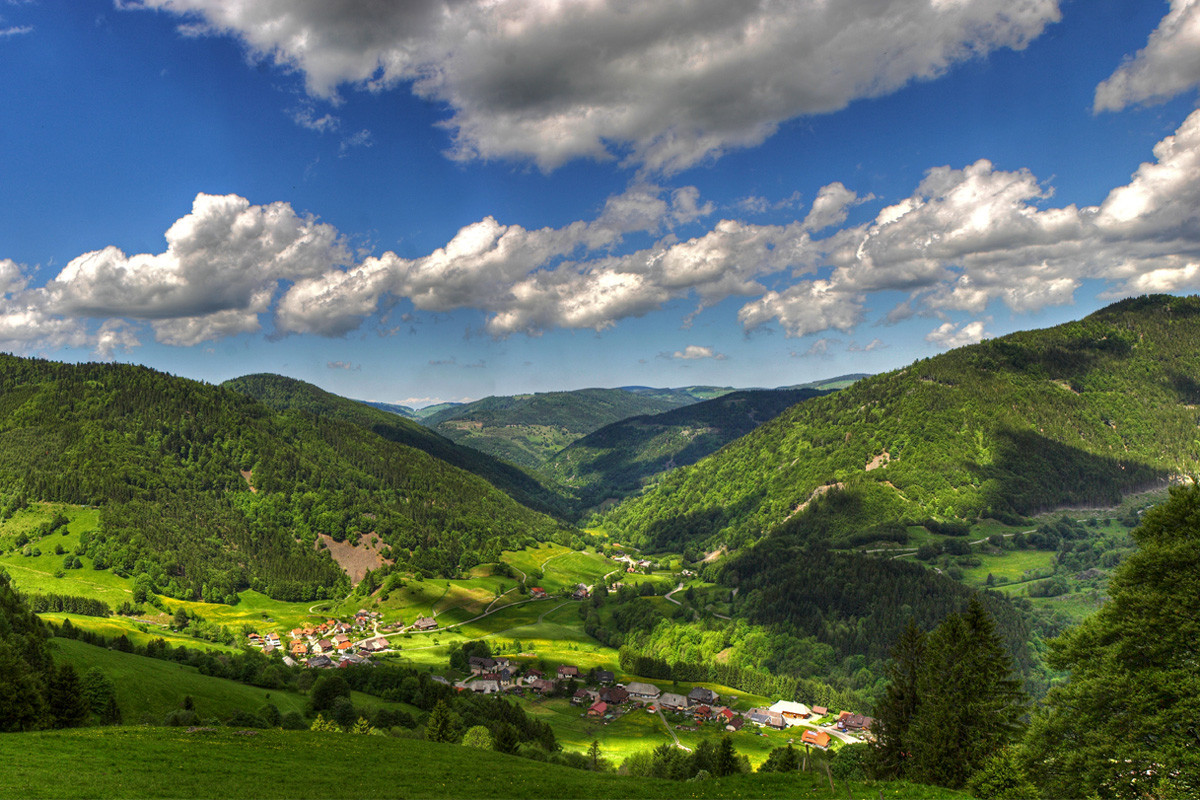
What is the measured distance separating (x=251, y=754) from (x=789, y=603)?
16415 cm

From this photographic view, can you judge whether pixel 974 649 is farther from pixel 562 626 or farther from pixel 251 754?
pixel 562 626

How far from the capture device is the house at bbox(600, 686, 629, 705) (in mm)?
118062

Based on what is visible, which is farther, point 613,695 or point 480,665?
point 480,665

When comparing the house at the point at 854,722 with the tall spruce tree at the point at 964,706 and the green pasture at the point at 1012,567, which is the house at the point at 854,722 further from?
the green pasture at the point at 1012,567

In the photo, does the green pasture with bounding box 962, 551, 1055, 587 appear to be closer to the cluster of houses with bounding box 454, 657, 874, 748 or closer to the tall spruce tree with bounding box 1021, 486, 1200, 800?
the cluster of houses with bounding box 454, 657, 874, 748

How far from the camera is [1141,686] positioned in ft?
78.2

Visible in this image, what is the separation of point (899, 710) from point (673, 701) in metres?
90.7

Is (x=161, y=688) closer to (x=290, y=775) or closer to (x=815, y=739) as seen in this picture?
(x=290, y=775)

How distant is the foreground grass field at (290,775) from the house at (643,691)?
8924 cm

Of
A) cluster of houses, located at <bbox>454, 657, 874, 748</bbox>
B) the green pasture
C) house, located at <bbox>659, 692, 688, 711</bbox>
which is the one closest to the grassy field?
cluster of houses, located at <bbox>454, 657, 874, 748</bbox>

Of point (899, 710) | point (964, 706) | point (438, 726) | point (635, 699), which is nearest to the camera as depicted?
point (964, 706)

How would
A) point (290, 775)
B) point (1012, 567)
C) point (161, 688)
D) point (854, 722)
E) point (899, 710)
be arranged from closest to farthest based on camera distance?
1. point (290, 775)
2. point (899, 710)
3. point (161, 688)
4. point (854, 722)
5. point (1012, 567)

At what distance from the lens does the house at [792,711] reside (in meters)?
115

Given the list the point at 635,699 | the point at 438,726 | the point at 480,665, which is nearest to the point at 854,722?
the point at 635,699
